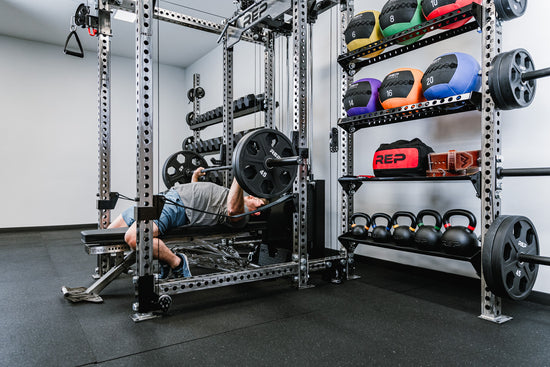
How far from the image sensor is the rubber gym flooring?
1.44 m

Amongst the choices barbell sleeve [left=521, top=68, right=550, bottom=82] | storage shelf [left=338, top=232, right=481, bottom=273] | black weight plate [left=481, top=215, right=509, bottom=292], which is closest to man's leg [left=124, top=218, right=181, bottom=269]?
storage shelf [left=338, top=232, right=481, bottom=273]

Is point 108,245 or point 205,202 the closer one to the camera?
point 108,245

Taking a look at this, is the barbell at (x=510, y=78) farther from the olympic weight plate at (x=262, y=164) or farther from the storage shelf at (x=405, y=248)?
the olympic weight plate at (x=262, y=164)

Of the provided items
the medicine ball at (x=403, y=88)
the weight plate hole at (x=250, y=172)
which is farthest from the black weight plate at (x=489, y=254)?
the weight plate hole at (x=250, y=172)

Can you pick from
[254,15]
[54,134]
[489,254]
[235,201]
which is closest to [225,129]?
[254,15]

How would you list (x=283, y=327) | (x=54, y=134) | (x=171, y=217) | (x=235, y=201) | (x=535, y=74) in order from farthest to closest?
(x=54, y=134), (x=235, y=201), (x=171, y=217), (x=283, y=327), (x=535, y=74)

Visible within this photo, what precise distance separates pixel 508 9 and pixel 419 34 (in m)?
0.48

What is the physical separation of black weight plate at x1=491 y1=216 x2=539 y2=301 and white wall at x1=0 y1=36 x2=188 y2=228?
19.1 feet

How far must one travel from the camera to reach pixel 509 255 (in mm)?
1760

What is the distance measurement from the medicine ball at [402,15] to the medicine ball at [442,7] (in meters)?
0.05

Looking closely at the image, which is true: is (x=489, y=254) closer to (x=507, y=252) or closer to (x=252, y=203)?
(x=507, y=252)

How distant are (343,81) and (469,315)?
5.81 ft

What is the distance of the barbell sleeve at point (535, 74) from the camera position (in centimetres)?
158

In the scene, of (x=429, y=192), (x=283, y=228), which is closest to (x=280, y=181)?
(x=283, y=228)
